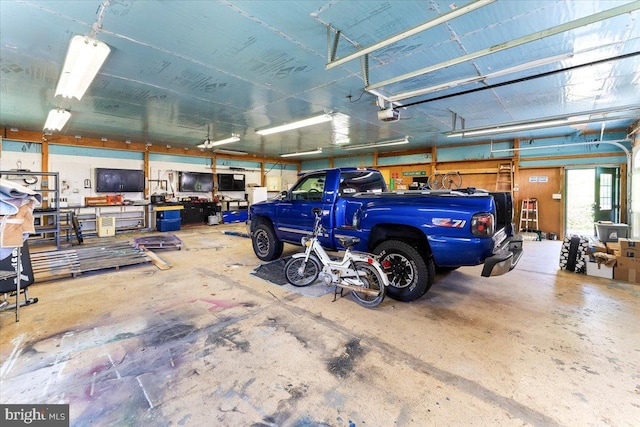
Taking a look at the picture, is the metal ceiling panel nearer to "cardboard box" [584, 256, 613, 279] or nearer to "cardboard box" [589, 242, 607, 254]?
"cardboard box" [589, 242, 607, 254]

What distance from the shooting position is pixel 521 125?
5.93 metres

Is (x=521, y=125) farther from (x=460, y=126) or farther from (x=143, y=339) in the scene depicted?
(x=143, y=339)

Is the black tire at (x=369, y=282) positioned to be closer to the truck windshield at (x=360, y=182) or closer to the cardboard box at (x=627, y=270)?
the truck windshield at (x=360, y=182)

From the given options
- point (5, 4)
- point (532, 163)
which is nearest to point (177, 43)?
point (5, 4)

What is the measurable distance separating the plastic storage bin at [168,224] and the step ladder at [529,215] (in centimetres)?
1144

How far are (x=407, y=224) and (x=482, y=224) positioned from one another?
77 cm

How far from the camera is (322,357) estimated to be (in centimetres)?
229

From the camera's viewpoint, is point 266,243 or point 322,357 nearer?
point 322,357

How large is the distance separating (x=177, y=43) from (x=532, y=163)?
9.82 meters

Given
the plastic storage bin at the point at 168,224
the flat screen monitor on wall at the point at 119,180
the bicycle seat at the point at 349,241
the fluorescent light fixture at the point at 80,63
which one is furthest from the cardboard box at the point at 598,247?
the flat screen monitor on wall at the point at 119,180

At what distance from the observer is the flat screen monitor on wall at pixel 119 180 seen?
8.90 meters

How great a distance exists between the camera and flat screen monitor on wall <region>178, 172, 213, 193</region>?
10898 mm

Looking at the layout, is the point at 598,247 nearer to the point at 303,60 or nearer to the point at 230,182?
the point at 303,60

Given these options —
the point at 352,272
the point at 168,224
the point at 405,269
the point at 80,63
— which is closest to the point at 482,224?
the point at 405,269
